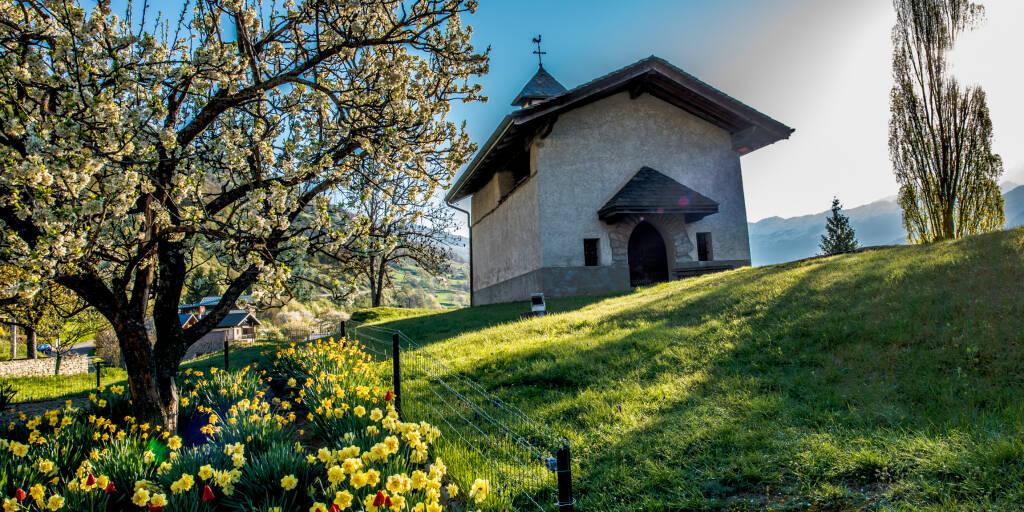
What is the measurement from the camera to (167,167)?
5984 millimetres

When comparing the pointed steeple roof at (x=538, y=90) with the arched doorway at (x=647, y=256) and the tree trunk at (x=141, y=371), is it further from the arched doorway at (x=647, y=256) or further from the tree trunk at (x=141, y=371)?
the tree trunk at (x=141, y=371)

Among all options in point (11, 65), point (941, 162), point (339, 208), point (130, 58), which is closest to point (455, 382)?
point (339, 208)

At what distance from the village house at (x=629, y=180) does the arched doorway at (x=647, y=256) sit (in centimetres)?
4

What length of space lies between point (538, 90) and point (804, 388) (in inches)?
766

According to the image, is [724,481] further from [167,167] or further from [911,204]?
[911,204]

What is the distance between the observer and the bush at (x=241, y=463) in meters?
3.16

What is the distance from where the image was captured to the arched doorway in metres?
18.8

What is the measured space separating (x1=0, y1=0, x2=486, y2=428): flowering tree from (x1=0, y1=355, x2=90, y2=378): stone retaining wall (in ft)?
72.9

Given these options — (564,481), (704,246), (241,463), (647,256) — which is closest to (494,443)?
(241,463)

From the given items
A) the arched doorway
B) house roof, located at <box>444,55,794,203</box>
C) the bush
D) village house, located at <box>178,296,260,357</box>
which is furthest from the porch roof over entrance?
village house, located at <box>178,296,260,357</box>

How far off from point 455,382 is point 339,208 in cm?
292

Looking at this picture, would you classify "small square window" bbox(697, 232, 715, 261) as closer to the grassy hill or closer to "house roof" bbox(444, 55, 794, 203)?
"house roof" bbox(444, 55, 794, 203)

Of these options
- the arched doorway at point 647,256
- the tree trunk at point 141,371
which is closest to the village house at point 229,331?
the arched doorway at point 647,256

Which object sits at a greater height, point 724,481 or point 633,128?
point 633,128
